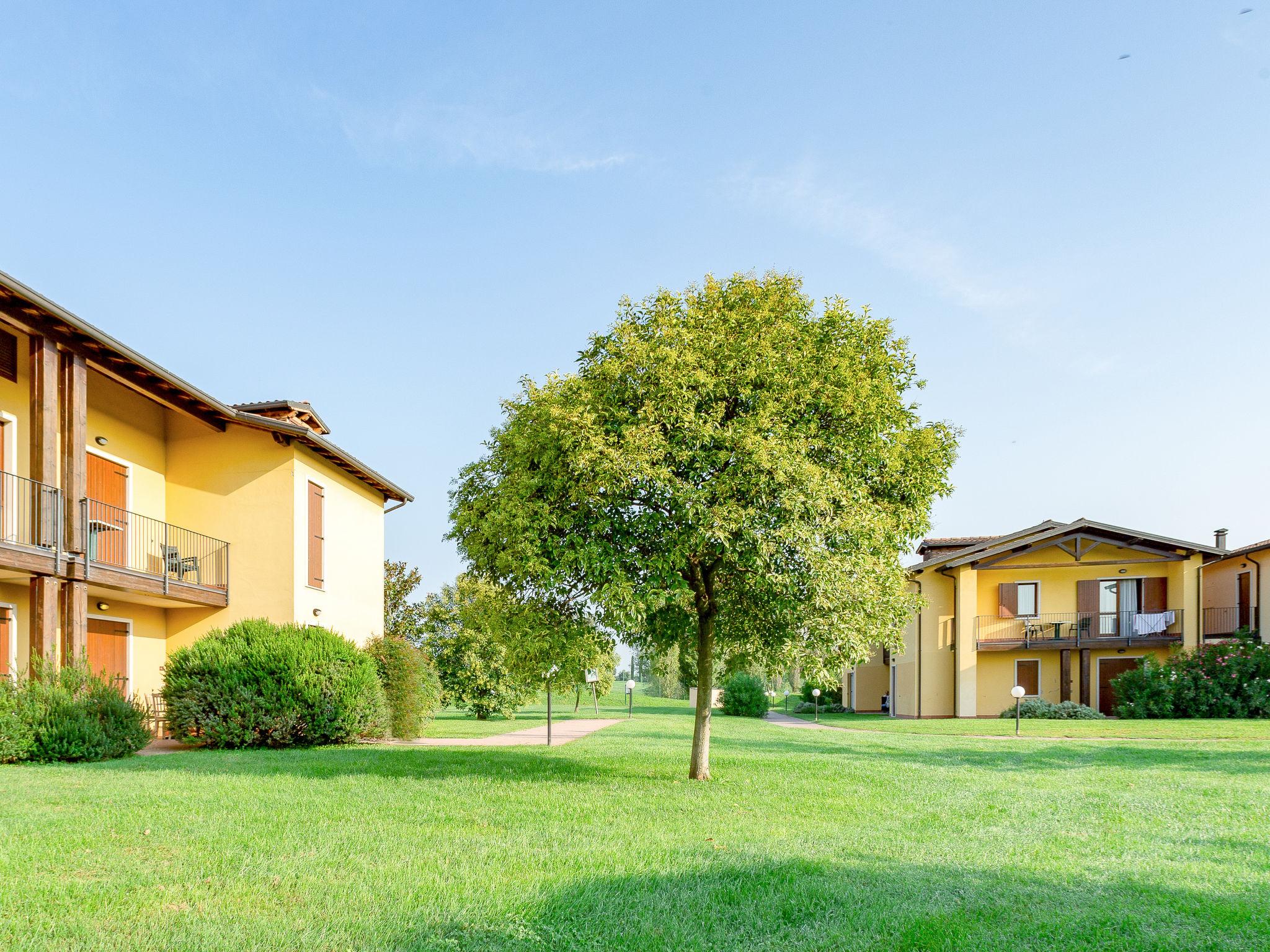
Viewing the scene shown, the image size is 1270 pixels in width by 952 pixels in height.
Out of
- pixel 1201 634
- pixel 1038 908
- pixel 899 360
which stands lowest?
pixel 1201 634

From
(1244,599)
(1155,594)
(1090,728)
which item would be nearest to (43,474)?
(1090,728)

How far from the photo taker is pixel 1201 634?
1145 inches

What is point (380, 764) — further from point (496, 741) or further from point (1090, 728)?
point (1090, 728)

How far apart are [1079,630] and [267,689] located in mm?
25489

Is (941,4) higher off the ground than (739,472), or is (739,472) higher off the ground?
(941,4)

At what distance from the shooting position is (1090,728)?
22359 millimetres

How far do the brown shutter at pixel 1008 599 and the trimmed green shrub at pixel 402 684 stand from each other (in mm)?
20069

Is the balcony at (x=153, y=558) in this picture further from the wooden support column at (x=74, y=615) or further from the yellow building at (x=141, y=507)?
the wooden support column at (x=74, y=615)

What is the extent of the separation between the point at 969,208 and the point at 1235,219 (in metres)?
3.78

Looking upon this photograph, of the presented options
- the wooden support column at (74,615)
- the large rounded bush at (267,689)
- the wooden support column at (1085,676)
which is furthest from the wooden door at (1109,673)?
the wooden support column at (74,615)

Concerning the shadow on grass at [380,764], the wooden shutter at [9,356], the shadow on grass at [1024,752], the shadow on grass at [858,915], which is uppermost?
the wooden shutter at [9,356]

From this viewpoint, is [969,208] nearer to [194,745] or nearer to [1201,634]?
[194,745]

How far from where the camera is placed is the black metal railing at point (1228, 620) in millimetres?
29045

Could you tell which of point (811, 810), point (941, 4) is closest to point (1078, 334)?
point (941, 4)
